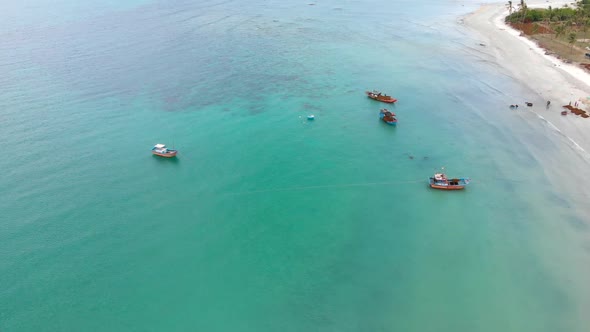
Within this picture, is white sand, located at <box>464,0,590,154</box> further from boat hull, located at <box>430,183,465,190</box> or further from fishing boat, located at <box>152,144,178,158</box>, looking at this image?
fishing boat, located at <box>152,144,178,158</box>

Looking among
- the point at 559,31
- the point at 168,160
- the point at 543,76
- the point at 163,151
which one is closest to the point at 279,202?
the point at 168,160

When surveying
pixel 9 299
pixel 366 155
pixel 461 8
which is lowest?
pixel 9 299

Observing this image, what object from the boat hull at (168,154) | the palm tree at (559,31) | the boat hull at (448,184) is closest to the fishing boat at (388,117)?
the boat hull at (448,184)

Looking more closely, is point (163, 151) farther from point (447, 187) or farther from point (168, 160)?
point (447, 187)

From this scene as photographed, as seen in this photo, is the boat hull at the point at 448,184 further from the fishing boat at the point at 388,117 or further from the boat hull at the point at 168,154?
the boat hull at the point at 168,154

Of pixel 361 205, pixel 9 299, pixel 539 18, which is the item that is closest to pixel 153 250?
pixel 9 299

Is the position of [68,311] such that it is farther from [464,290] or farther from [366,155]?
[366,155]

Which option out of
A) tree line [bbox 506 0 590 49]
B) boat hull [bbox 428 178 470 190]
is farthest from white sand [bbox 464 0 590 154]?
boat hull [bbox 428 178 470 190]
